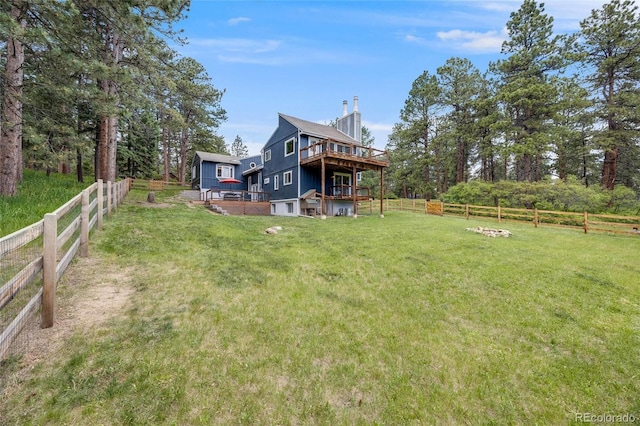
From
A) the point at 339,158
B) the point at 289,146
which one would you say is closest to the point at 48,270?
the point at 339,158

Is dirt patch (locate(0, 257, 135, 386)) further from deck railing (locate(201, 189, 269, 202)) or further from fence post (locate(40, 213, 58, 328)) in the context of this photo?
deck railing (locate(201, 189, 269, 202))

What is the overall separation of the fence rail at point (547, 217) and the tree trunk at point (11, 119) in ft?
70.4

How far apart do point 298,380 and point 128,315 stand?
2628 millimetres

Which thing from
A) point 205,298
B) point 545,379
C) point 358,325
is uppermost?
point 205,298

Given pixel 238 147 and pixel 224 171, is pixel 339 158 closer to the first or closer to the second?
pixel 224 171

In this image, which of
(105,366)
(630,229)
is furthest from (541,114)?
(105,366)

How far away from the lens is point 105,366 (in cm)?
273

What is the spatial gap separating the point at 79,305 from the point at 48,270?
93 cm

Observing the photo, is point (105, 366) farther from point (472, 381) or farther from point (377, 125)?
point (377, 125)

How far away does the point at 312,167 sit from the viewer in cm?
1819

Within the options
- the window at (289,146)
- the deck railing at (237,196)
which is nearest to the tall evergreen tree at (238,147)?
the deck railing at (237,196)

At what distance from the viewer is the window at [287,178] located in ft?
61.3

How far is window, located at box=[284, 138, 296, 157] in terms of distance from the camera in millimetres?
18531

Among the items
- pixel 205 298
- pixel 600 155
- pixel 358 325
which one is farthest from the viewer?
pixel 600 155
